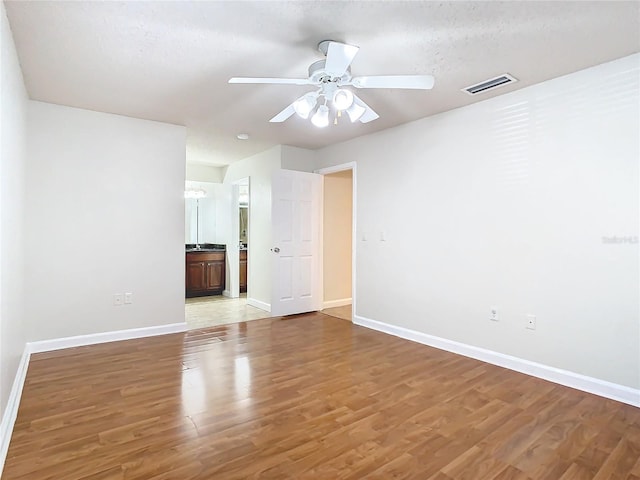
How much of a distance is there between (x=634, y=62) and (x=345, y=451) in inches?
127

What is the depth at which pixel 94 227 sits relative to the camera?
3842 millimetres

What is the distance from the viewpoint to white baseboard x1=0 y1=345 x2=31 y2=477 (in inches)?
73.3

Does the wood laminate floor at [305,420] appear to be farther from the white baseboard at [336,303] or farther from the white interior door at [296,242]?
the white baseboard at [336,303]

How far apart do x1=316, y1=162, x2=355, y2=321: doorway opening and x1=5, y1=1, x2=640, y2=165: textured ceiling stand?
2249mm

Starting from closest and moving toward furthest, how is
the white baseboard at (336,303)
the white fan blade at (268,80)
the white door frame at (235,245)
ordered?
the white fan blade at (268,80)
the white baseboard at (336,303)
the white door frame at (235,245)

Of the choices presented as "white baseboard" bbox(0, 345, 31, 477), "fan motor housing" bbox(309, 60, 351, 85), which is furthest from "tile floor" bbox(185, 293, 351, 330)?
→ "fan motor housing" bbox(309, 60, 351, 85)

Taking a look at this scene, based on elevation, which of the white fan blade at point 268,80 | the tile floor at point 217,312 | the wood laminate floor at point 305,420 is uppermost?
the white fan blade at point 268,80

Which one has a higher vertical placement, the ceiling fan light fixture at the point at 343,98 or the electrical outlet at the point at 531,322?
the ceiling fan light fixture at the point at 343,98

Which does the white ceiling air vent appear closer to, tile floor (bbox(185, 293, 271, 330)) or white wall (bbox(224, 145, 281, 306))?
white wall (bbox(224, 145, 281, 306))

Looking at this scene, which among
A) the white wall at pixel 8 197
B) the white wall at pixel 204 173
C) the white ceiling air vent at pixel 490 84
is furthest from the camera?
the white wall at pixel 204 173

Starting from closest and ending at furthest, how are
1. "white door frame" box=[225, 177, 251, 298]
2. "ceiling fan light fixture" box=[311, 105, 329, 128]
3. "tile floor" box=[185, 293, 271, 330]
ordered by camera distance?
"ceiling fan light fixture" box=[311, 105, 329, 128], "tile floor" box=[185, 293, 271, 330], "white door frame" box=[225, 177, 251, 298]

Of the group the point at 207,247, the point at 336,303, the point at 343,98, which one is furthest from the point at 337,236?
the point at 343,98

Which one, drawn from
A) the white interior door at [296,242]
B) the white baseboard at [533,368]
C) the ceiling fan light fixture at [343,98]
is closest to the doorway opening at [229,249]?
the white interior door at [296,242]

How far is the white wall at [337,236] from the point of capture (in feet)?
18.5
